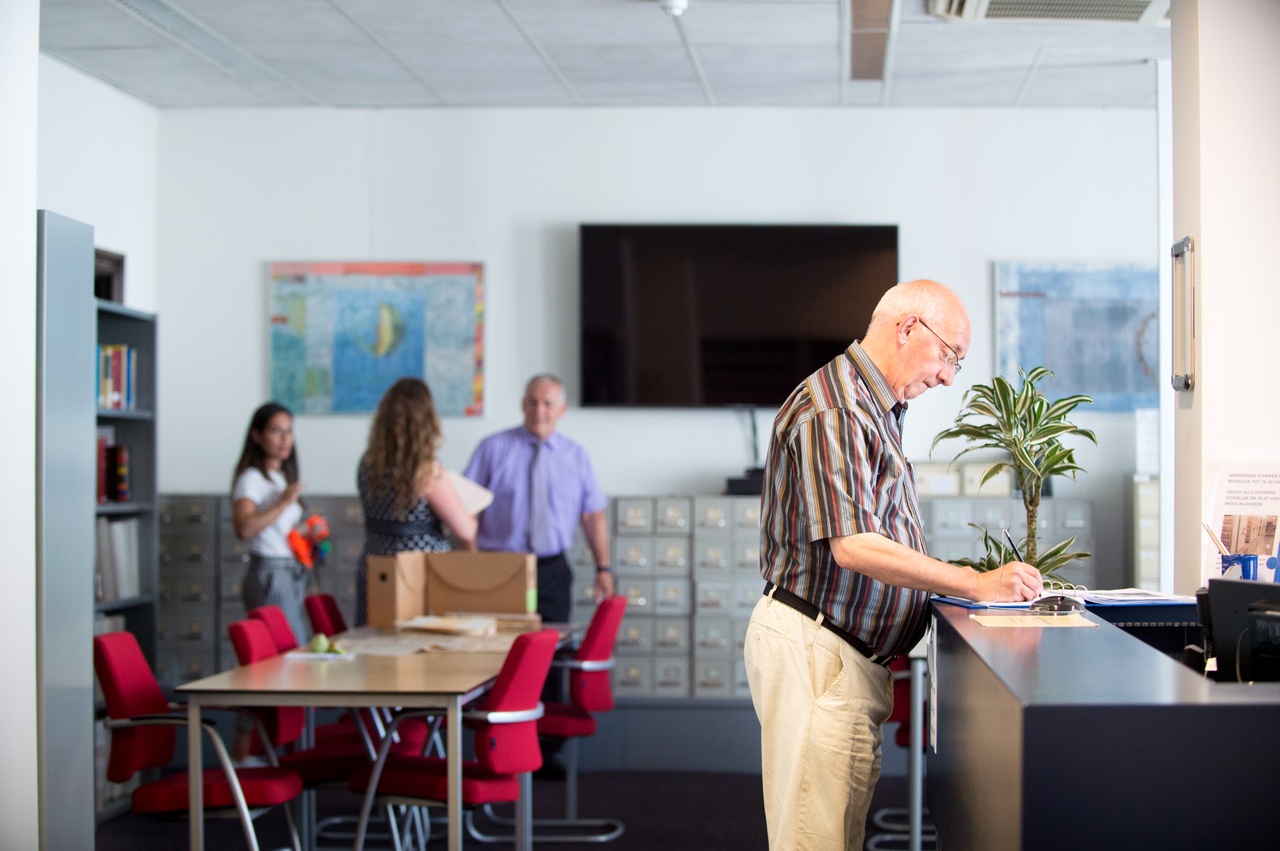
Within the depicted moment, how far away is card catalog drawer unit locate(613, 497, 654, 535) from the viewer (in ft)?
19.4

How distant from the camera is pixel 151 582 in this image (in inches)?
217

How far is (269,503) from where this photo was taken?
17.5 ft

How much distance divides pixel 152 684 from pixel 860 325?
3670mm

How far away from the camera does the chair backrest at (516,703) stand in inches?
142

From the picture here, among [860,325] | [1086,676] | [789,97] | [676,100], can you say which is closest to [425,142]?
[676,100]

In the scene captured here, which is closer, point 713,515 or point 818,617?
point 818,617

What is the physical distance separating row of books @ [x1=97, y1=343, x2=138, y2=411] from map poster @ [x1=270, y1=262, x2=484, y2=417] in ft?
3.44

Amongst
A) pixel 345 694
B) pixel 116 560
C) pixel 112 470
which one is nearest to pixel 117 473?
pixel 112 470

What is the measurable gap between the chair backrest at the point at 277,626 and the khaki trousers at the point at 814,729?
2.44 meters

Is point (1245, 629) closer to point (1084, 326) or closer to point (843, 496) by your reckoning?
point (843, 496)

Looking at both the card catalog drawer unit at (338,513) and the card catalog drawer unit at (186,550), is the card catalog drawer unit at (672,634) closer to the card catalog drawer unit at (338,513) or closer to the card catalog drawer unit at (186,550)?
the card catalog drawer unit at (338,513)

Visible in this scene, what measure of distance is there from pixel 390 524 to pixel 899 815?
240 centimetres

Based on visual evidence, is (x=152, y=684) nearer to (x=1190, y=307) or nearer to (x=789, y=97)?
(x=1190, y=307)

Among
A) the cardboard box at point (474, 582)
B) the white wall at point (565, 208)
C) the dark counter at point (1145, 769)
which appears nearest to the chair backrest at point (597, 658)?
the cardboard box at point (474, 582)
